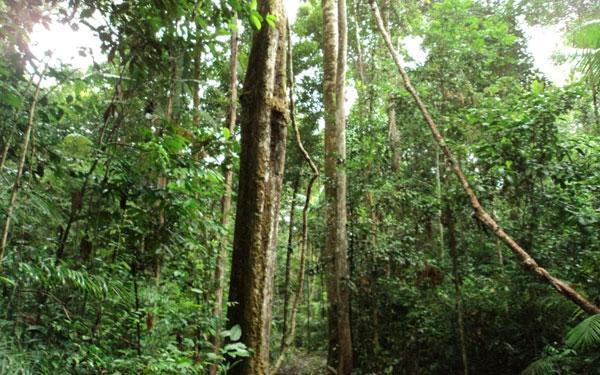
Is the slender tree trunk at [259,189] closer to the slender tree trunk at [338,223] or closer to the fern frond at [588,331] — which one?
the fern frond at [588,331]

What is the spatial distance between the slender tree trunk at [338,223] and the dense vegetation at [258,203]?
0.04m

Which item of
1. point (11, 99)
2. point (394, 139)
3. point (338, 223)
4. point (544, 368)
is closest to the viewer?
point (11, 99)

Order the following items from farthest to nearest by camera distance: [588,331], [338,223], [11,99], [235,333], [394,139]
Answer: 1. [394,139]
2. [338,223]
3. [588,331]
4. [235,333]
5. [11,99]

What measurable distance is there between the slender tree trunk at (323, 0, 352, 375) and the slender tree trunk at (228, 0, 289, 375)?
4169 millimetres

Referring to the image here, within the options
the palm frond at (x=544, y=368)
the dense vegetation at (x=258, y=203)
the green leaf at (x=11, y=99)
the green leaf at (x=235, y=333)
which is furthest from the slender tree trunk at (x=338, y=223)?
the green leaf at (x=11, y=99)

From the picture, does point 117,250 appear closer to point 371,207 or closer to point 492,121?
point 492,121

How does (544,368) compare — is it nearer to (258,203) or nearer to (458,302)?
(458,302)

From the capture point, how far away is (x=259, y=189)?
2924 millimetres

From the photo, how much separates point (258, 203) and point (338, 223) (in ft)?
15.5

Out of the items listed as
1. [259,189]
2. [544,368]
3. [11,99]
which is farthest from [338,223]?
[11,99]

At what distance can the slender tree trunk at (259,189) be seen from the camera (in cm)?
275

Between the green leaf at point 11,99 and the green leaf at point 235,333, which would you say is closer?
the green leaf at point 11,99

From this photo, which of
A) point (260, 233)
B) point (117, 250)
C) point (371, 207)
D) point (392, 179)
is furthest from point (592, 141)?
point (117, 250)

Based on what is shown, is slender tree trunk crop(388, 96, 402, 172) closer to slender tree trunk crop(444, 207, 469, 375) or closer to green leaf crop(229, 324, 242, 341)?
slender tree trunk crop(444, 207, 469, 375)
